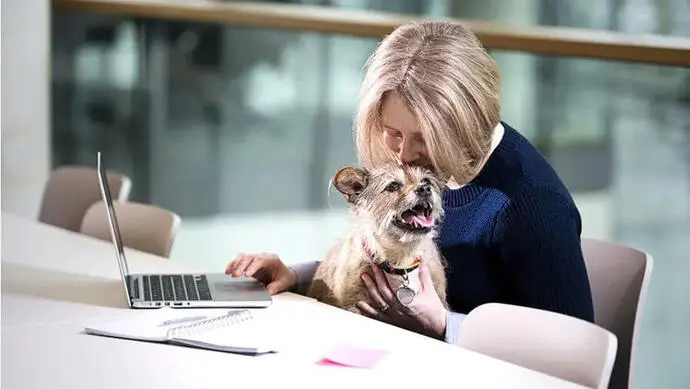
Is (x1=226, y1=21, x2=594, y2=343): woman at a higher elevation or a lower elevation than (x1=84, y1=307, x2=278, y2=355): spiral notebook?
higher

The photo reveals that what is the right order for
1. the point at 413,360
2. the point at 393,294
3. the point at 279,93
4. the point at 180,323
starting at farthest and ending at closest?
the point at 279,93 → the point at 393,294 → the point at 180,323 → the point at 413,360

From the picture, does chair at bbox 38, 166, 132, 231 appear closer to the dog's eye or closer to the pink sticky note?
the dog's eye

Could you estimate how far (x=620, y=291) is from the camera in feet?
8.84

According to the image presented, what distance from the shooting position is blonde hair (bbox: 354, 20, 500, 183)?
258 centimetres

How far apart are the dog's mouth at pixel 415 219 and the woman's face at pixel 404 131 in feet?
0.39

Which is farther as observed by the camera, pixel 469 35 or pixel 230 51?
pixel 230 51

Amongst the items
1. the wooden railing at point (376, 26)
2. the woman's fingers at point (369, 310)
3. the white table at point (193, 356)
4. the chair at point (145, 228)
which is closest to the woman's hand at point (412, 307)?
the woman's fingers at point (369, 310)

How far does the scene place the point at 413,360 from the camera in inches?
85.0

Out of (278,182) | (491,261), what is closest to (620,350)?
(491,261)

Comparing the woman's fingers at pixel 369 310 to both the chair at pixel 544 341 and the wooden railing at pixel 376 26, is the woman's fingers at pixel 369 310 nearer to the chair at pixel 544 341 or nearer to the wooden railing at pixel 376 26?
the chair at pixel 544 341

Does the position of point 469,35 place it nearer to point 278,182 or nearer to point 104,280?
point 104,280

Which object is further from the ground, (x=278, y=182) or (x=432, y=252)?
(x=432, y=252)

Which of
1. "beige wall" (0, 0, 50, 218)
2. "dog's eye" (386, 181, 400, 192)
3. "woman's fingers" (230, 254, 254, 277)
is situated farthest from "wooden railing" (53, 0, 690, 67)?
"woman's fingers" (230, 254, 254, 277)

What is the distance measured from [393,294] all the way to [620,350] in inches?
20.0
